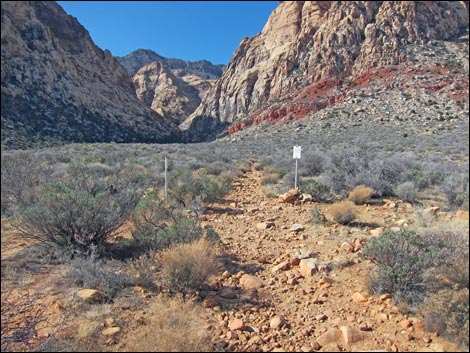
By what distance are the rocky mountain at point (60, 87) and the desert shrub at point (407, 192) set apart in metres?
30.9

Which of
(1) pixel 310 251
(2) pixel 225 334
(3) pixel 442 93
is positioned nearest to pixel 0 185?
(2) pixel 225 334

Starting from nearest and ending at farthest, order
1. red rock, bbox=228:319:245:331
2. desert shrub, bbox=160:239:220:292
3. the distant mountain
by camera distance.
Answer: red rock, bbox=228:319:245:331, desert shrub, bbox=160:239:220:292, the distant mountain

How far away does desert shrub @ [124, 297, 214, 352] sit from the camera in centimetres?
251

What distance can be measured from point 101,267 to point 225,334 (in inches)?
82.8

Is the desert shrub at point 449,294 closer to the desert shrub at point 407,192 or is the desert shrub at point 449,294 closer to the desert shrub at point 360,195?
the desert shrub at point 360,195

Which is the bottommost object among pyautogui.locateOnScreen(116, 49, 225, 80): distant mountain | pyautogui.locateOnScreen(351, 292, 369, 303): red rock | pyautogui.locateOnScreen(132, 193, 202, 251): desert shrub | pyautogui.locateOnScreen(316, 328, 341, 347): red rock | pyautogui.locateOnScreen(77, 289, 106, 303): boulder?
pyautogui.locateOnScreen(316, 328, 341, 347): red rock

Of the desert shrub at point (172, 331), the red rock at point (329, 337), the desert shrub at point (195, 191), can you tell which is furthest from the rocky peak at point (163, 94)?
the red rock at point (329, 337)

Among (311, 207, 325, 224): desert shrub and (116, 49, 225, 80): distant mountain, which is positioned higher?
(116, 49, 225, 80): distant mountain

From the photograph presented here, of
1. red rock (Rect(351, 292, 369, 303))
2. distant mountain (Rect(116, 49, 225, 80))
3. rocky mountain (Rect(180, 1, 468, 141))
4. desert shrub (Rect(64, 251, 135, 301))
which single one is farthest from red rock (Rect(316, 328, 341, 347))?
distant mountain (Rect(116, 49, 225, 80))

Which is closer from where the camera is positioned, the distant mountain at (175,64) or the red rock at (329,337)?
the red rock at (329,337)

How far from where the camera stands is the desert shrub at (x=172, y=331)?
8.23 feet

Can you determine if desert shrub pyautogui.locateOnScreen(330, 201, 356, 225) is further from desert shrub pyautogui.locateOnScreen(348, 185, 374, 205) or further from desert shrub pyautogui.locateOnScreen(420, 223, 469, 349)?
desert shrub pyautogui.locateOnScreen(420, 223, 469, 349)

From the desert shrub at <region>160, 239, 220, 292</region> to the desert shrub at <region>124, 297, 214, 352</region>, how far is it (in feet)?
0.85

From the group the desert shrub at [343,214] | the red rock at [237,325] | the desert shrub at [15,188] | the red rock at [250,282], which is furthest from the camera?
the desert shrub at [343,214]
